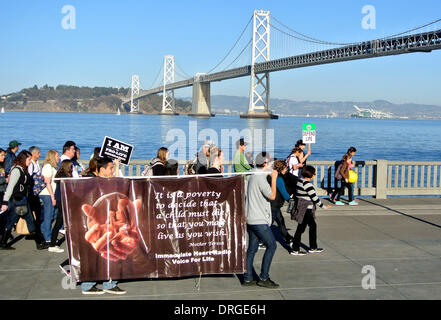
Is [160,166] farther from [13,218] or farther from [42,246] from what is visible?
[13,218]

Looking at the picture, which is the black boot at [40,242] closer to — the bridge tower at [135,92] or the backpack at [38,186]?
the backpack at [38,186]

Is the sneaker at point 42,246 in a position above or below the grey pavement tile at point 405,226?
above

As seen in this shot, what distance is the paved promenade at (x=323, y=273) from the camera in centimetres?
572

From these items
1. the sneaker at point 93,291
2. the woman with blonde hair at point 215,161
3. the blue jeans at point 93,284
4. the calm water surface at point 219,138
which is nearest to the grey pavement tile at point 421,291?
the woman with blonde hair at point 215,161

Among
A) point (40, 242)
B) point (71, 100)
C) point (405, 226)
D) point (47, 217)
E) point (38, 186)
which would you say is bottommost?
point (405, 226)

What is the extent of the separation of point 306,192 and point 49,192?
3611mm

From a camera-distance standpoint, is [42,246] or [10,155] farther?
[10,155]

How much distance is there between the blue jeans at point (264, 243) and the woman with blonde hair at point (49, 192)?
10.2 feet

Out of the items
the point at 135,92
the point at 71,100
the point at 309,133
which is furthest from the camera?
the point at 71,100

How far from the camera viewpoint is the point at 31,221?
7.74 meters

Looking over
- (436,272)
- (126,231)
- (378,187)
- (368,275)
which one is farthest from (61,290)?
(378,187)

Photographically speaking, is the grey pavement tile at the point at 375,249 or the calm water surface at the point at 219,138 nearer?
the grey pavement tile at the point at 375,249

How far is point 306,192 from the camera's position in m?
7.42

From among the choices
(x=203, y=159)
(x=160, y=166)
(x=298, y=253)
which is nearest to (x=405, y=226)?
(x=298, y=253)
